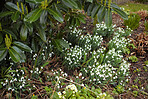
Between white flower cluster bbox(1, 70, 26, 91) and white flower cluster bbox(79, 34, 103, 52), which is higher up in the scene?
white flower cluster bbox(79, 34, 103, 52)

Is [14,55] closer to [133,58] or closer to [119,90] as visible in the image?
[119,90]

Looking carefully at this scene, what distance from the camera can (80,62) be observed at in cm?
288

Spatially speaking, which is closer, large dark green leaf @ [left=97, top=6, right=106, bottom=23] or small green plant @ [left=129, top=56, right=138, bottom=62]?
large dark green leaf @ [left=97, top=6, right=106, bottom=23]

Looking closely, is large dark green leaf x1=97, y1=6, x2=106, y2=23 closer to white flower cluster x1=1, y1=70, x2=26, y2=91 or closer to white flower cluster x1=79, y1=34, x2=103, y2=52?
white flower cluster x1=79, y1=34, x2=103, y2=52

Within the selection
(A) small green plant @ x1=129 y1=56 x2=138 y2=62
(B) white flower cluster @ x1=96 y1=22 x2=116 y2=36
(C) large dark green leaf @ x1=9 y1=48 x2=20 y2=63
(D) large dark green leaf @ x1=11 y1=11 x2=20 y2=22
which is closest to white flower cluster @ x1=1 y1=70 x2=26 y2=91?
(C) large dark green leaf @ x1=9 y1=48 x2=20 y2=63

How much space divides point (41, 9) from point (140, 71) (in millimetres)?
2487

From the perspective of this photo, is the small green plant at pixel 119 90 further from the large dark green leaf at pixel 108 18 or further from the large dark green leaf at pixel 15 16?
the large dark green leaf at pixel 15 16

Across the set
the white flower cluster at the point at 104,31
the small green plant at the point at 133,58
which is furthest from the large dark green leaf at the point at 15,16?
the small green plant at the point at 133,58

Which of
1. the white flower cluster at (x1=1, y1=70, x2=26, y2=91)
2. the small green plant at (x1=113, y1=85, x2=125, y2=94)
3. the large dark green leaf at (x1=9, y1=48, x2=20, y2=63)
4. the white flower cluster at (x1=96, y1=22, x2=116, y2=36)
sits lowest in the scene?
the small green plant at (x1=113, y1=85, x2=125, y2=94)

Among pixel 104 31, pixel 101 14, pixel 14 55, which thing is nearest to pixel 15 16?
pixel 14 55

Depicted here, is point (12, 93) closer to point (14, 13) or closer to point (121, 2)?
point (14, 13)

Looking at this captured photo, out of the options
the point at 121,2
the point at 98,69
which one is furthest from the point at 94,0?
the point at 121,2

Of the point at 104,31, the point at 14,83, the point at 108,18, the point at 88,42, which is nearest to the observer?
the point at 108,18

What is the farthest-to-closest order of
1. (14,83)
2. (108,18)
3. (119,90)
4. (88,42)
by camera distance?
(88,42) → (119,90) → (14,83) → (108,18)
